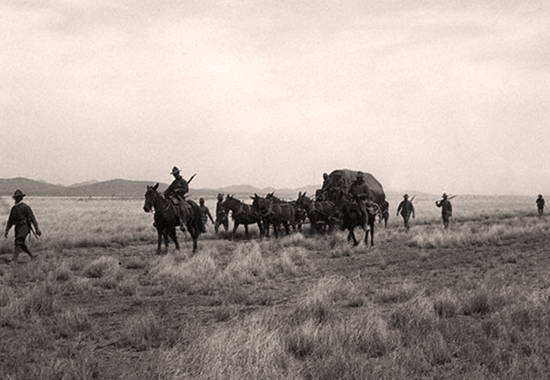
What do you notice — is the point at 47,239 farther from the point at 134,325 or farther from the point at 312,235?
the point at 134,325

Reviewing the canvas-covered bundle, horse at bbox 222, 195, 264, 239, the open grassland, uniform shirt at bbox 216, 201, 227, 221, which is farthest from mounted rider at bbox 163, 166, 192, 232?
the canvas-covered bundle

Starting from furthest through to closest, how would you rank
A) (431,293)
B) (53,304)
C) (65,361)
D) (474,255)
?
(474,255), (431,293), (53,304), (65,361)

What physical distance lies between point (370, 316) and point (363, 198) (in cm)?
1098

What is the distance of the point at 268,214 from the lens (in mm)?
21828

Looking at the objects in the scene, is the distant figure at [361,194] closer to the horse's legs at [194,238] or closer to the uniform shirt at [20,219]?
the horse's legs at [194,238]

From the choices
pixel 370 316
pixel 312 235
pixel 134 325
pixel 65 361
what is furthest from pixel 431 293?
pixel 312 235

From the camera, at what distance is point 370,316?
682cm

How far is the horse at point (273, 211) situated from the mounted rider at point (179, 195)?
5.38 metres

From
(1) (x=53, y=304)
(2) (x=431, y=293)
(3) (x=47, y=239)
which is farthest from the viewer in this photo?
(3) (x=47, y=239)

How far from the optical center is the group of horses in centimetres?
1631

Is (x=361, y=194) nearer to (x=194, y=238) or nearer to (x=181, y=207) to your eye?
(x=194, y=238)

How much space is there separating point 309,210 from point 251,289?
1356cm

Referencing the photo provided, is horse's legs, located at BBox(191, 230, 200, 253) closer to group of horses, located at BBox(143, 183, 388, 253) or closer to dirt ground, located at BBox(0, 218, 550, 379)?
group of horses, located at BBox(143, 183, 388, 253)

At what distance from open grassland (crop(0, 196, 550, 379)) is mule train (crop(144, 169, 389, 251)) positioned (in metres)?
2.70
